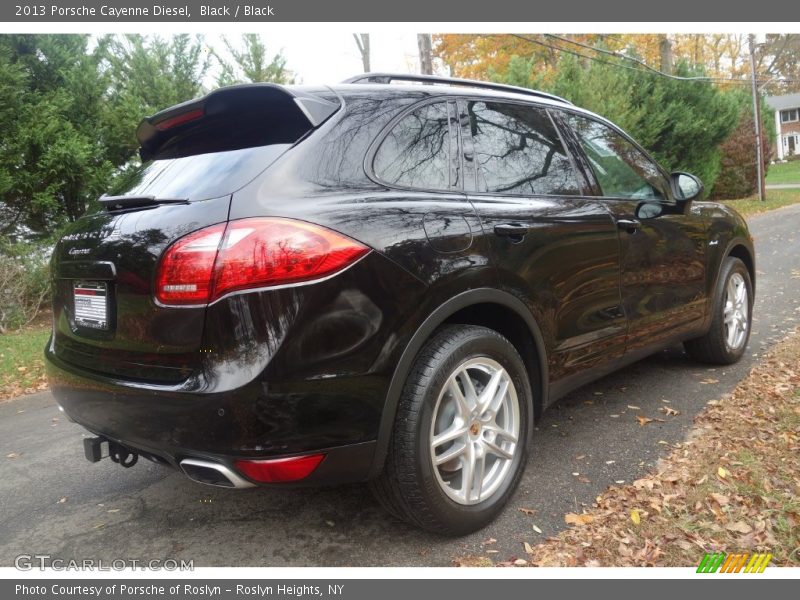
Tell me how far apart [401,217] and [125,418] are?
1.22 meters

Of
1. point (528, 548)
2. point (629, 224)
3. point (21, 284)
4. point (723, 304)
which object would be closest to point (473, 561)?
point (528, 548)

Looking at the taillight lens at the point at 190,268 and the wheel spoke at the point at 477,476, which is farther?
the wheel spoke at the point at 477,476

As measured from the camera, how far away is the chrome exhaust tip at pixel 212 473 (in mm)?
1954

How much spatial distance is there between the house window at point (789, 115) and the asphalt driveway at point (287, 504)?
245 feet

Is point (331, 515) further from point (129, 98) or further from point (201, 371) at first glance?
point (129, 98)

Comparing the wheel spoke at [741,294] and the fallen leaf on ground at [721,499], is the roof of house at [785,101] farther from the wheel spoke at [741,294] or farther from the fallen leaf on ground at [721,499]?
the fallen leaf on ground at [721,499]

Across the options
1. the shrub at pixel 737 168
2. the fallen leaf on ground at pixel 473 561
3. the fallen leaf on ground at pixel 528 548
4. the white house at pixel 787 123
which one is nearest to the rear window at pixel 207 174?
the fallen leaf on ground at pixel 473 561

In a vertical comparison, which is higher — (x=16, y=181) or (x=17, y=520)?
(x=16, y=181)

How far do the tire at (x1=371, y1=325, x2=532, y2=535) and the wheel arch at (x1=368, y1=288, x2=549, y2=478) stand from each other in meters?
0.06

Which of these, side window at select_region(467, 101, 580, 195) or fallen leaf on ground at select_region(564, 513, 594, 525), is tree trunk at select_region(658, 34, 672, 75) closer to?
side window at select_region(467, 101, 580, 195)

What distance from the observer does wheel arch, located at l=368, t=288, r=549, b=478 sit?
7.04 feet

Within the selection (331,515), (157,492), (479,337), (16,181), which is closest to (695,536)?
(479,337)

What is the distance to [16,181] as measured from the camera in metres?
8.45

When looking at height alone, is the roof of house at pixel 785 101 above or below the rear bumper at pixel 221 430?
above
